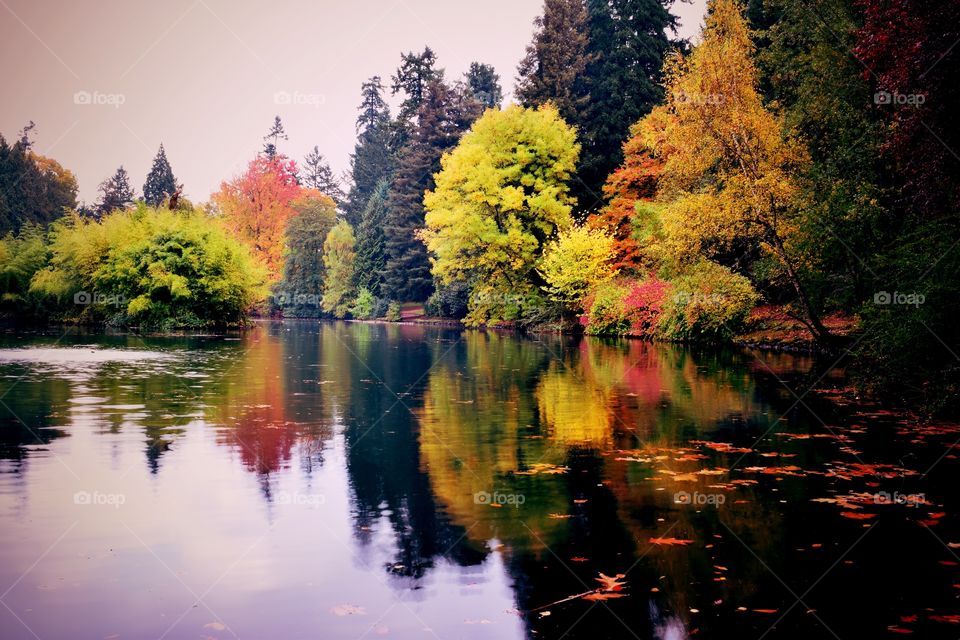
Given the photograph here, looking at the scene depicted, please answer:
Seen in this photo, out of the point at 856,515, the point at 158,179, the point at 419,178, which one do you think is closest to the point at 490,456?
the point at 856,515

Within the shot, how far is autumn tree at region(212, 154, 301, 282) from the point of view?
7894 cm

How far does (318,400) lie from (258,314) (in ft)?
217

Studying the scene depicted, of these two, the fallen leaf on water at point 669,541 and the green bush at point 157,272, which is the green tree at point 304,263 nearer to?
the green bush at point 157,272

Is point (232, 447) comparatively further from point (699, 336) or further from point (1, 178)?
point (1, 178)

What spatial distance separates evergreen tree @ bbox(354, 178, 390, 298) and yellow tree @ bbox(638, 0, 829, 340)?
47.0m

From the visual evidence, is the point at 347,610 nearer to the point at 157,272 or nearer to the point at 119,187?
the point at 157,272

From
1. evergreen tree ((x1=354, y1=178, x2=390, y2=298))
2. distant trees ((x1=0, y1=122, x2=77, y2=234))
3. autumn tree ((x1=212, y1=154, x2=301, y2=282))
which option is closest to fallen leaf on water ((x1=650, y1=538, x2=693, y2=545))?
evergreen tree ((x1=354, y1=178, x2=390, y2=298))

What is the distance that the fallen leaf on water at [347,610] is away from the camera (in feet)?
17.6

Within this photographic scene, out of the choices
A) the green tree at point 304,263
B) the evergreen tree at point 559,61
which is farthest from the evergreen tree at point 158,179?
the evergreen tree at point 559,61

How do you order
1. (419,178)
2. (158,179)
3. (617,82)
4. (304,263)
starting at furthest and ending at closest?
(158,179) < (304,263) < (419,178) < (617,82)

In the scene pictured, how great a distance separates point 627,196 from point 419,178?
86.4ft

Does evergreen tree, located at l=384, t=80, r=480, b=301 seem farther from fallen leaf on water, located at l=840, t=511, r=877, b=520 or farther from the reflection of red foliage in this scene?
fallen leaf on water, located at l=840, t=511, r=877, b=520

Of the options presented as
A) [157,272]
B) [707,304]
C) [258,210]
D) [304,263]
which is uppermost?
[258,210]

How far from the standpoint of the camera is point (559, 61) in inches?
2099
